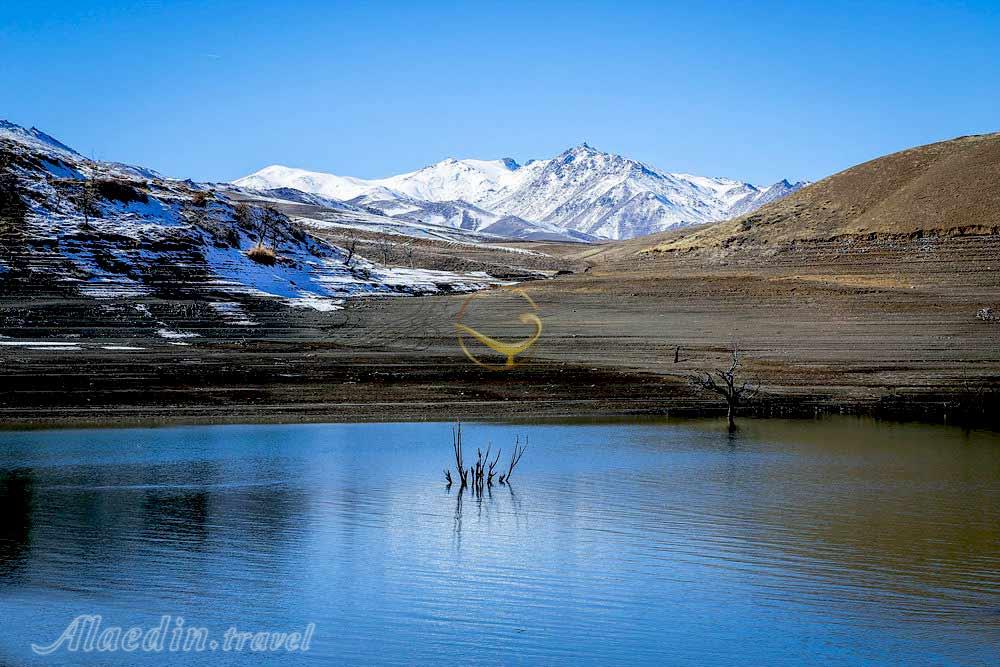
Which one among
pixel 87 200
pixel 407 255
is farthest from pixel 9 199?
pixel 407 255

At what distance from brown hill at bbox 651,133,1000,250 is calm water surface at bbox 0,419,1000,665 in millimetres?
37563

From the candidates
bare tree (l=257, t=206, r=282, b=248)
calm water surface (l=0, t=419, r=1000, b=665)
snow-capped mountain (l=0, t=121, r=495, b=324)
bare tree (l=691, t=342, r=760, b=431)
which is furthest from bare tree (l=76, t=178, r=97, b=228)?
bare tree (l=691, t=342, r=760, b=431)

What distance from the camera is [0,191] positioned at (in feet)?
183

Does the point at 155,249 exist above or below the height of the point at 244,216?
below

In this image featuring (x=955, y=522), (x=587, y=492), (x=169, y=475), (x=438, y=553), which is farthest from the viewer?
(x=169, y=475)

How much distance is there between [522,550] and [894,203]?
55.9 m

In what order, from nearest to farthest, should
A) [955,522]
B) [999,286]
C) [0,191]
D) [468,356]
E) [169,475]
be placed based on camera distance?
[955,522] → [169,475] → [468,356] → [999,286] → [0,191]

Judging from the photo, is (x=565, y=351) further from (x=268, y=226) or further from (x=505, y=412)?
(x=268, y=226)

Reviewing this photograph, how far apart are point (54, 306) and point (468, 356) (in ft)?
62.3

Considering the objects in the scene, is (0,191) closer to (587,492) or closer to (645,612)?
(587,492)

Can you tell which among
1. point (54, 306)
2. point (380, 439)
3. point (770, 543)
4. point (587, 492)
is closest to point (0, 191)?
point (54, 306)

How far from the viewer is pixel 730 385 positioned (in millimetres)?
31422

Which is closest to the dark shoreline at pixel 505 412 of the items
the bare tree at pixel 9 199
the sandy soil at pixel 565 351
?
the sandy soil at pixel 565 351

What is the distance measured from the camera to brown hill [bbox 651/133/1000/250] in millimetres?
60406
